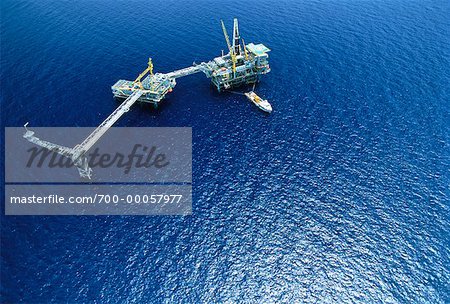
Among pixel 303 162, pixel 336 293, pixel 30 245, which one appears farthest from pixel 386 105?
pixel 30 245

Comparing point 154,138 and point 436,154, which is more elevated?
point 436,154

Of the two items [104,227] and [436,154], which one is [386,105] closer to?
[436,154]

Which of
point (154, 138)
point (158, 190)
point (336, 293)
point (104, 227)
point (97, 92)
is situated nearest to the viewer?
point (336, 293)

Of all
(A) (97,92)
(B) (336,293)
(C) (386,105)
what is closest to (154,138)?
(A) (97,92)

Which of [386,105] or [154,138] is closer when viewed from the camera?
[154,138]

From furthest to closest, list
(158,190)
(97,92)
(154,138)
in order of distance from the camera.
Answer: (97,92) → (154,138) → (158,190)

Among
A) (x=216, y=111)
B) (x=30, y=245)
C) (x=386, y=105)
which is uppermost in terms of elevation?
(x=386, y=105)

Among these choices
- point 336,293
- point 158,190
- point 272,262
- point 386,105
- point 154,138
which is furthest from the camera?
point 386,105

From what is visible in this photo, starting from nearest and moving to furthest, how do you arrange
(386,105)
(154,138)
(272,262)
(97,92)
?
(272,262) → (154,138) → (386,105) → (97,92)

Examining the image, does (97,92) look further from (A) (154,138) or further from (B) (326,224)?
(B) (326,224)
